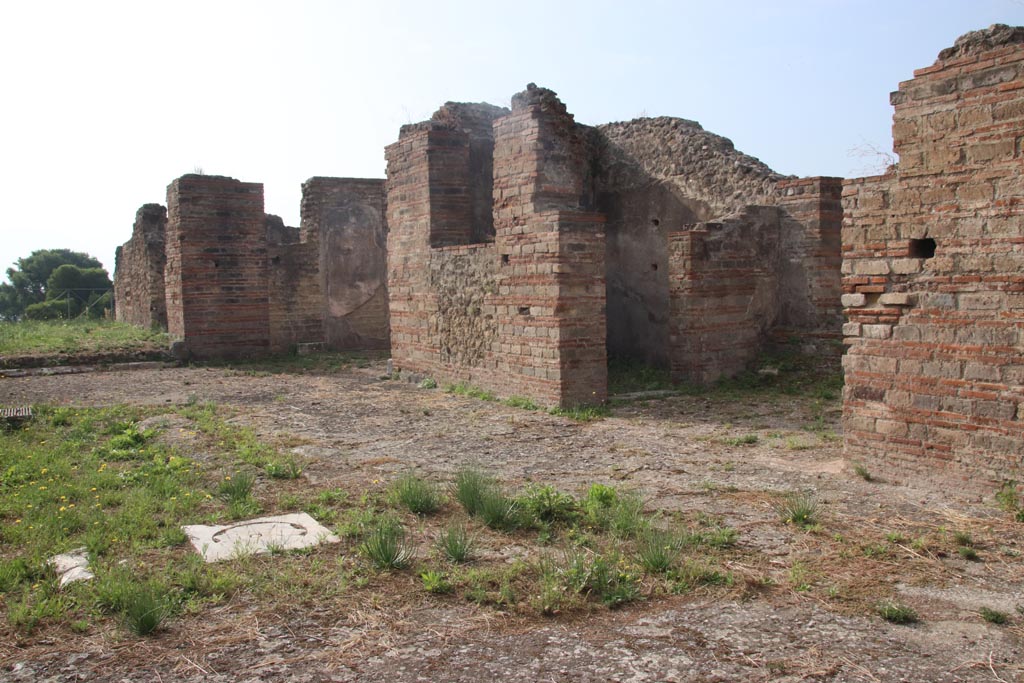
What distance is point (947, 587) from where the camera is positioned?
4117 mm

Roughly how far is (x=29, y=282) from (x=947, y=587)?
134 feet

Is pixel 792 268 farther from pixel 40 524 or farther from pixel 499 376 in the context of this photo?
pixel 40 524

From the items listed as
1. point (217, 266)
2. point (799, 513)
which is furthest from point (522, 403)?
point (217, 266)

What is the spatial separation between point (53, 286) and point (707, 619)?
117 ft

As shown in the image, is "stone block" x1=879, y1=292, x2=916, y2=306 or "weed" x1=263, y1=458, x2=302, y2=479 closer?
"stone block" x1=879, y1=292, x2=916, y2=306

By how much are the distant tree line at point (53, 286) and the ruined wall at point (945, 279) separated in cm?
2825

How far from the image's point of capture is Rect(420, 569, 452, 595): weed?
4121mm

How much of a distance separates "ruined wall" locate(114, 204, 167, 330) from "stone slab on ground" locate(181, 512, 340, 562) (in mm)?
13964

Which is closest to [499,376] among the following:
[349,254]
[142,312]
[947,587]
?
[947,587]

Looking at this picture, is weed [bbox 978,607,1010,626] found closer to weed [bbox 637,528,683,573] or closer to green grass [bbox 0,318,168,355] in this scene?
weed [bbox 637,528,683,573]


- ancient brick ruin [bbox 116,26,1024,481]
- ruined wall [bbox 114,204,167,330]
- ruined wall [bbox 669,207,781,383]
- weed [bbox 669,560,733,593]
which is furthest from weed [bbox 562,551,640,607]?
ruined wall [bbox 114,204,167,330]

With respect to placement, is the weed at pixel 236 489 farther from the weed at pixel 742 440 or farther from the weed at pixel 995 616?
the weed at pixel 995 616

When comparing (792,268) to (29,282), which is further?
(29,282)

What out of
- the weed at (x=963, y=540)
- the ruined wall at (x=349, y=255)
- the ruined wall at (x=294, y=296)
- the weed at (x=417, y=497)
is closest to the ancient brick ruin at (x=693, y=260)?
the ruined wall at (x=294, y=296)
